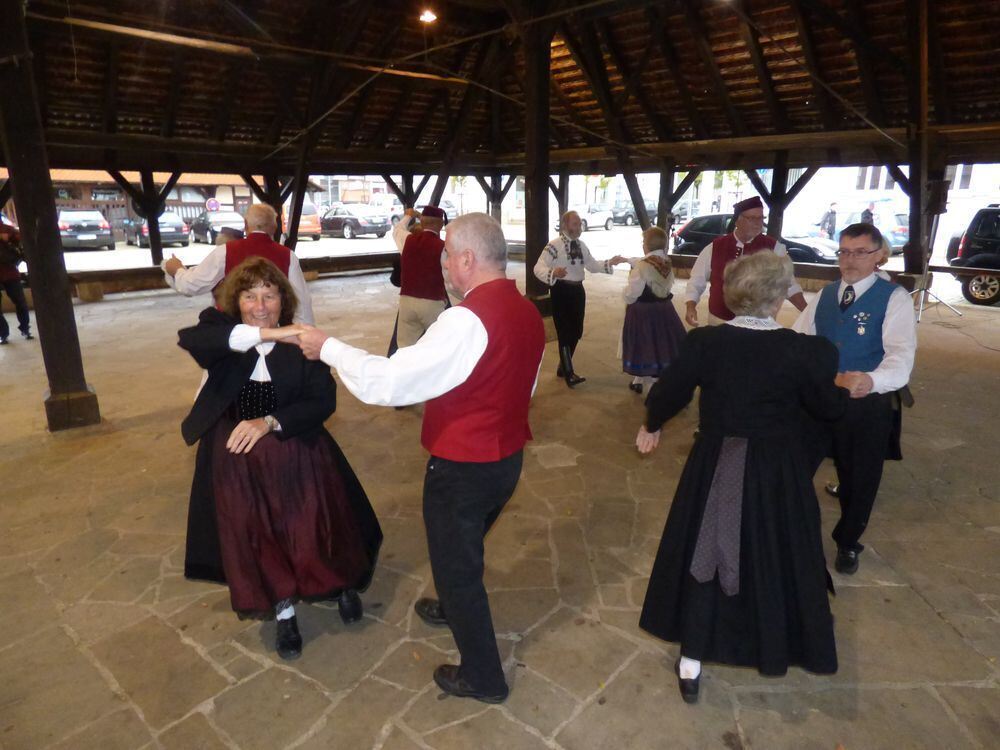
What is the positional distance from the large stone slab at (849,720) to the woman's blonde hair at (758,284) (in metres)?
1.50

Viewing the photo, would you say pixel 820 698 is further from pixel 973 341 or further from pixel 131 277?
pixel 131 277

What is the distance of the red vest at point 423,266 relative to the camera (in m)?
5.10

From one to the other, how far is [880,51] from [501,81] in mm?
7548

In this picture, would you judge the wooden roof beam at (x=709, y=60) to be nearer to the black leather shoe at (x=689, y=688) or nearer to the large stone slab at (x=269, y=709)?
the black leather shoe at (x=689, y=688)

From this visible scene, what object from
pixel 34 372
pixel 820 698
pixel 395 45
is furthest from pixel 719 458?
pixel 395 45

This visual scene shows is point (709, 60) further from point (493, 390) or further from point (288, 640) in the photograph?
point (288, 640)

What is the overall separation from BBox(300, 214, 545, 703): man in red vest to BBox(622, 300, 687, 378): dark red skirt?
11.5 ft

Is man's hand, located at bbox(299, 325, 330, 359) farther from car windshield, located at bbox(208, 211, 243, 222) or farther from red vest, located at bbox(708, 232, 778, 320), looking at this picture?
car windshield, located at bbox(208, 211, 243, 222)

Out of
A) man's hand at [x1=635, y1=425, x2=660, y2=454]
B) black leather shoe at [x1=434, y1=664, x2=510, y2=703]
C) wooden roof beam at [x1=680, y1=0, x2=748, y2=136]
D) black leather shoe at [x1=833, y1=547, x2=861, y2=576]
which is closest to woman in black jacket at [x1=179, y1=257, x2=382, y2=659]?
black leather shoe at [x1=434, y1=664, x2=510, y2=703]

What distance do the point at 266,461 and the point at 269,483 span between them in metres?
0.09

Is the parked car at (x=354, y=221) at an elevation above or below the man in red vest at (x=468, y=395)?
above

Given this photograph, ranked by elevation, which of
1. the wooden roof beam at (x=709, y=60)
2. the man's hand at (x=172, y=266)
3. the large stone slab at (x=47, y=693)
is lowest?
the large stone slab at (x=47, y=693)

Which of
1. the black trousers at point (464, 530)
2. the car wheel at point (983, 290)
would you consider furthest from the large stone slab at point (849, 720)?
the car wheel at point (983, 290)

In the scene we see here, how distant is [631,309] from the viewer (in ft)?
18.5
